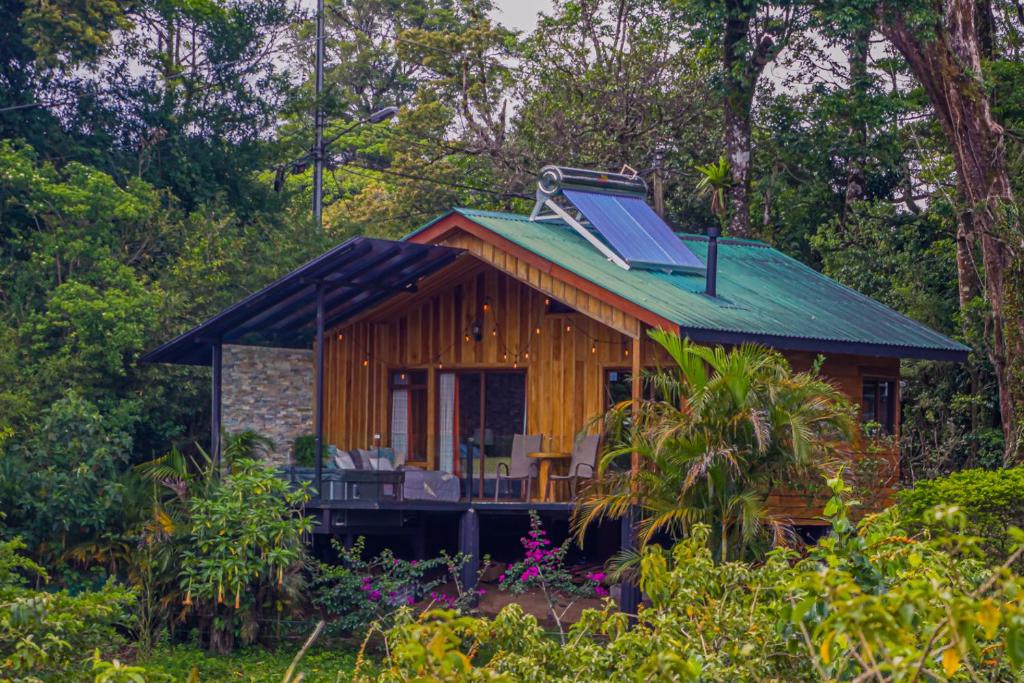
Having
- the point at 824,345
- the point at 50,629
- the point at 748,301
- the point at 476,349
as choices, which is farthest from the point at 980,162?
the point at 50,629

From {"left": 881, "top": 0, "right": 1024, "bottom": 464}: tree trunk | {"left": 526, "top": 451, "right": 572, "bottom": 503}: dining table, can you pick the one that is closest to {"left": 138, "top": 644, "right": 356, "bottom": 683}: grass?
{"left": 526, "top": 451, "right": 572, "bottom": 503}: dining table

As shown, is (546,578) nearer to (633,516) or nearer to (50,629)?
(633,516)

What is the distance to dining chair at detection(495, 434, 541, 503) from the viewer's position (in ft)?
52.6

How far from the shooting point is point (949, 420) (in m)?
20.7

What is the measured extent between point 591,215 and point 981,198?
5.34m

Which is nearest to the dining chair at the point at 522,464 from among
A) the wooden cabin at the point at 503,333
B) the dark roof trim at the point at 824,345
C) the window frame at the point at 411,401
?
the wooden cabin at the point at 503,333

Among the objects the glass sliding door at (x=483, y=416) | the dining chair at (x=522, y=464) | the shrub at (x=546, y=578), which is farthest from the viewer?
the glass sliding door at (x=483, y=416)

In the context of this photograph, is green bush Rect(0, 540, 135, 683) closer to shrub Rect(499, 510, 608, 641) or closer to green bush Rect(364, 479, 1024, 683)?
green bush Rect(364, 479, 1024, 683)

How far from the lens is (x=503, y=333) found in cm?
1762

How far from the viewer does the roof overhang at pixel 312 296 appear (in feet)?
52.9

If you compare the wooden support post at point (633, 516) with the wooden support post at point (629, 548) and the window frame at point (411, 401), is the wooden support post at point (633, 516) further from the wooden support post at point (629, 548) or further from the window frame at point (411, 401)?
the window frame at point (411, 401)

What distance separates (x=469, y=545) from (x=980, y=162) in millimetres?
8528

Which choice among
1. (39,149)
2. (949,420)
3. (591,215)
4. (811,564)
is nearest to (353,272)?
(591,215)

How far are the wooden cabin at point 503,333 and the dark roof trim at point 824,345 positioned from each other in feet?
0.08
